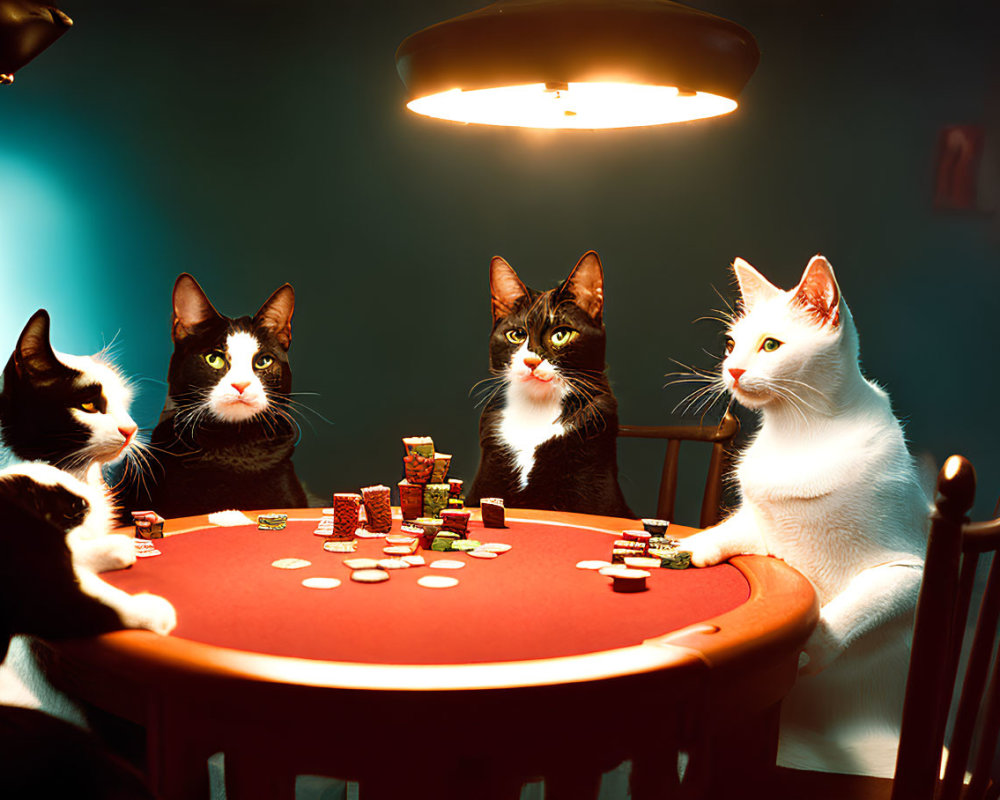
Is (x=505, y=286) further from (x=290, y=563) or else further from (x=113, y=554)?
(x=113, y=554)

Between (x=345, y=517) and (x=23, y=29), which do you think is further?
(x=345, y=517)

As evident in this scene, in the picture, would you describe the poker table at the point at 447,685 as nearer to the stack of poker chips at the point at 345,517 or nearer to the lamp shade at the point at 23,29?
the stack of poker chips at the point at 345,517

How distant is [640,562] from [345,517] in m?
0.65

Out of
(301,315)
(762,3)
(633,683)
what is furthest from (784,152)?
(633,683)

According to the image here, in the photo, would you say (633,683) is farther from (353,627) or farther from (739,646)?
(353,627)

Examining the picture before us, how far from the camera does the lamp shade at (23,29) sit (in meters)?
1.04

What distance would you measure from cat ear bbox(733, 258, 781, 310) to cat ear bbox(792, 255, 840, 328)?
0.37ft

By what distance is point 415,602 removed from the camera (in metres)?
1.36

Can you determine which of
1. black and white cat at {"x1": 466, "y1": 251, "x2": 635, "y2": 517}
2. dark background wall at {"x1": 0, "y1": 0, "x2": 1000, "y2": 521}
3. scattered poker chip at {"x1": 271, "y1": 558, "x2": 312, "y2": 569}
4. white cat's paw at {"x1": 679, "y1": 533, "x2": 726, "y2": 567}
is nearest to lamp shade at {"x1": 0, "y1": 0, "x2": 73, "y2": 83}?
scattered poker chip at {"x1": 271, "y1": 558, "x2": 312, "y2": 569}

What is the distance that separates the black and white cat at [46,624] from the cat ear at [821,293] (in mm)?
1301

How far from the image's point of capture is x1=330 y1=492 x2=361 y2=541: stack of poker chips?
183 cm

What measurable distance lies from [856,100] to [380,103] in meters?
1.48

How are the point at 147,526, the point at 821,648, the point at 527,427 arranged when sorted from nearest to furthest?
the point at 821,648 < the point at 147,526 < the point at 527,427

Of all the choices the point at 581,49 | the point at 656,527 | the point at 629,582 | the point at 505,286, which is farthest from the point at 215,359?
the point at 581,49
